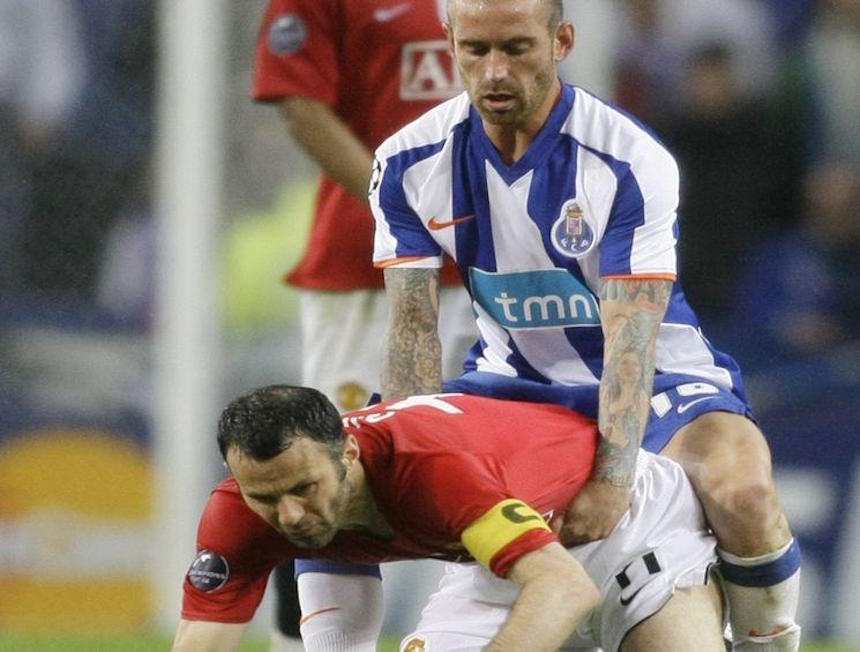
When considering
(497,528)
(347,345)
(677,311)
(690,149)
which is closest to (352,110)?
(347,345)

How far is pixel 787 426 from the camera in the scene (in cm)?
724

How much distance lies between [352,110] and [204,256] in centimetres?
225

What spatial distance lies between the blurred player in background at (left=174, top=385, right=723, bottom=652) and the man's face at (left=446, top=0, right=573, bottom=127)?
0.57 m

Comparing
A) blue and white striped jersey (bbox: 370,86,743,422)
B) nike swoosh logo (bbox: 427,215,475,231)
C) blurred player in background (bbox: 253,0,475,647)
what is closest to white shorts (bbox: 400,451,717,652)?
blue and white striped jersey (bbox: 370,86,743,422)

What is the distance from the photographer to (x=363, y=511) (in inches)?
152

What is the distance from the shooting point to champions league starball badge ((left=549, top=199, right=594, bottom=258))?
4.13 metres

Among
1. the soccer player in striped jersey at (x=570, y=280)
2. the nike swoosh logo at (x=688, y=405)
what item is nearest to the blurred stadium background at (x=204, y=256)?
the soccer player in striped jersey at (x=570, y=280)

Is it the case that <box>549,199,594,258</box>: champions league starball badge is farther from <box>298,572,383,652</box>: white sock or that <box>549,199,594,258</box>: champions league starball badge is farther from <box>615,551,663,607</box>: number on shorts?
<box>298,572,383,652</box>: white sock

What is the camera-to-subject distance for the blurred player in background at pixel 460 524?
3.64m

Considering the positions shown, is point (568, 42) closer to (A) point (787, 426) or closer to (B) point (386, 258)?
(B) point (386, 258)

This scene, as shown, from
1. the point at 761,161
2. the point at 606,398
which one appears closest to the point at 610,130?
the point at 606,398

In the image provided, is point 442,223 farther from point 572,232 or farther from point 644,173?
point 644,173

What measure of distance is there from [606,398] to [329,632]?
0.79 metres

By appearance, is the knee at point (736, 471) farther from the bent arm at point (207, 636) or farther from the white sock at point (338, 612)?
the bent arm at point (207, 636)
